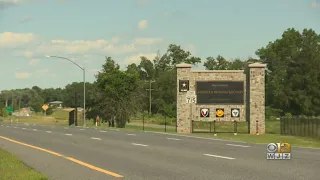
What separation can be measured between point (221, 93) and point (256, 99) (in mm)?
2942

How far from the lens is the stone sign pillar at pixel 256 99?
4388 cm

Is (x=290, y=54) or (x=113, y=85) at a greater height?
(x=290, y=54)

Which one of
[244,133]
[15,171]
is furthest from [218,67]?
[15,171]

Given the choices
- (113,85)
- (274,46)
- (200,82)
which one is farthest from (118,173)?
(274,46)

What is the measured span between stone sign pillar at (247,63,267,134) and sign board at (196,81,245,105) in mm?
847

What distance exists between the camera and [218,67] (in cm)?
13000

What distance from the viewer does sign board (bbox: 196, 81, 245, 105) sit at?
44219 millimetres

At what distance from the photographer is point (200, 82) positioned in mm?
44469

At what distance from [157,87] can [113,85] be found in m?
58.9

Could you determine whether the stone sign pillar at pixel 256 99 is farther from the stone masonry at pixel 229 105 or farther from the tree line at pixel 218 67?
the tree line at pixel 218 67

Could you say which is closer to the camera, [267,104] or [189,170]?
[189,170]

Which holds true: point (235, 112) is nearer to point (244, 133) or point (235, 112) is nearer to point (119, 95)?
point (244, 133)

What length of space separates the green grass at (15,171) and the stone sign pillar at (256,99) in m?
29.1

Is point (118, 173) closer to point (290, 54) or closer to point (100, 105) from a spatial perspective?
point (100, 105)
